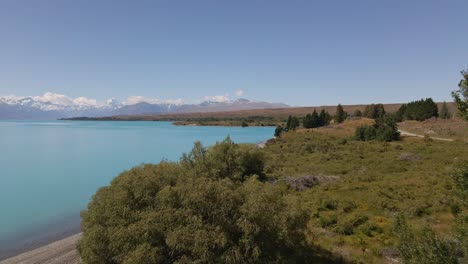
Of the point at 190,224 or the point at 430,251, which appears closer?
the point at 430,251

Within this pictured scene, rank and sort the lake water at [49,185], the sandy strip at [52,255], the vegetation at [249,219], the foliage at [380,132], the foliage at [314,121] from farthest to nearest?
1. the foliage at [314,121]
2. the foliage at [380,132]
3. the lake water at [49,185]
4. the sandy strip at [52,255]
5. the vegetation at [249,219]

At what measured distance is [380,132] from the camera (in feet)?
220

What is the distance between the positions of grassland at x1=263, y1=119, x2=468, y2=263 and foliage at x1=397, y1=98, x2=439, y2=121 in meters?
34.5

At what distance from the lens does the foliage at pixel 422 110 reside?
8744cm

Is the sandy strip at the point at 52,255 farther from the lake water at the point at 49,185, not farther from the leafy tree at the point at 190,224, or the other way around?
the leafy tree at the point at 190,224

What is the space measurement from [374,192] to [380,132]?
43099 millimetres

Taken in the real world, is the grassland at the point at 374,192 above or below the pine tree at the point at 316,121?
below

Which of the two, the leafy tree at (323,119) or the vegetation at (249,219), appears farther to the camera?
the leafy tree at (323,119)

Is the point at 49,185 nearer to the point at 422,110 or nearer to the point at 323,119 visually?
the point at 323,119

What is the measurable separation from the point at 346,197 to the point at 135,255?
23548mm

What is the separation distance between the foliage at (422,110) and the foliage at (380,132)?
23.5m

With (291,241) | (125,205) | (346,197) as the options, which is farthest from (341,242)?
(125,205)

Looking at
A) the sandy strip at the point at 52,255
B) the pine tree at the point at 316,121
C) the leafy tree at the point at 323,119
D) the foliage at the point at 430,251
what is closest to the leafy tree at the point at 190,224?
the foliage at the point at 430,251

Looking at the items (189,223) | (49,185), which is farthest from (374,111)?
(189,223)
